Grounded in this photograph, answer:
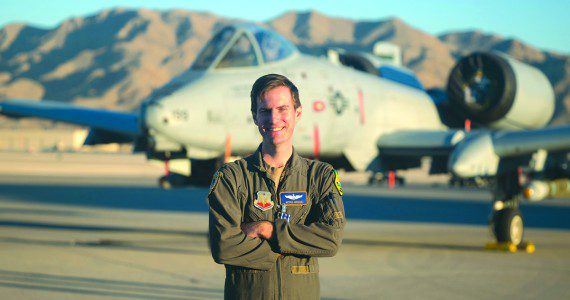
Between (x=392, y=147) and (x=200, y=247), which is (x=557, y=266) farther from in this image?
(x=200, y=247)

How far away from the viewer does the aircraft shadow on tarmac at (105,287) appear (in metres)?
10.1

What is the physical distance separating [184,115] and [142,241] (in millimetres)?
3959

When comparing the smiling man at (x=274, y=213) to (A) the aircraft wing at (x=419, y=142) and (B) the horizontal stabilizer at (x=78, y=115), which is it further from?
(A) the aircraft wing at (x=419, y=142)

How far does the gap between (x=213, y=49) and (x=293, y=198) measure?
10.1 meters

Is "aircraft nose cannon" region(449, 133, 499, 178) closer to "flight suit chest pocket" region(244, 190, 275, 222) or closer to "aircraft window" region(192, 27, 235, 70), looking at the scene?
"aircraft window" region(192, 27, 235, 70)

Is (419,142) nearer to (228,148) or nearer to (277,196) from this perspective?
(228,148)

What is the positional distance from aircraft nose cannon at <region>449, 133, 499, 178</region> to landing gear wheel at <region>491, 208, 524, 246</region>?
913mm

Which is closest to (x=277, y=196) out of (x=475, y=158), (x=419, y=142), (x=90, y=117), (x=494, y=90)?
(x=475, y=158)

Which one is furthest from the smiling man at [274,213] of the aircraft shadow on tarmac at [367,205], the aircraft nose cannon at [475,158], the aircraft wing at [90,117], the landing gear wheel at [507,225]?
the aircraft shadow on tarmac at [367,205]

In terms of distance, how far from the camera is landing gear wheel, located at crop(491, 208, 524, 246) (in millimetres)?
15266

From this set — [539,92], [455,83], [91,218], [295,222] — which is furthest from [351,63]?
[295,222]

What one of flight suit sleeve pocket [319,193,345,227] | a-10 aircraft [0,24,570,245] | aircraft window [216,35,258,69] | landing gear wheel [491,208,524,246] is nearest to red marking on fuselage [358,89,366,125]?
a-10 aircraft [0,24,570,245]

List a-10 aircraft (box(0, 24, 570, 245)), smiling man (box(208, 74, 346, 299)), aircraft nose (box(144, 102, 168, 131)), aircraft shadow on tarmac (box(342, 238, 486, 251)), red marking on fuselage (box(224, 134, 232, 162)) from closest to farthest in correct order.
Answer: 1. smiling man (box(208, 74, 346, 299))
2. aircraft nose (box(144, 102, 168, 131))
3. a-10 aircraft (box(0, 24, 570, 245))
4. red marking on fuselage (box(224, 134, 232, 162))
5. aircraft shadow on tarmac (box(342, 238, 486, 251))

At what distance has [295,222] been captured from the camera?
4430 mm
